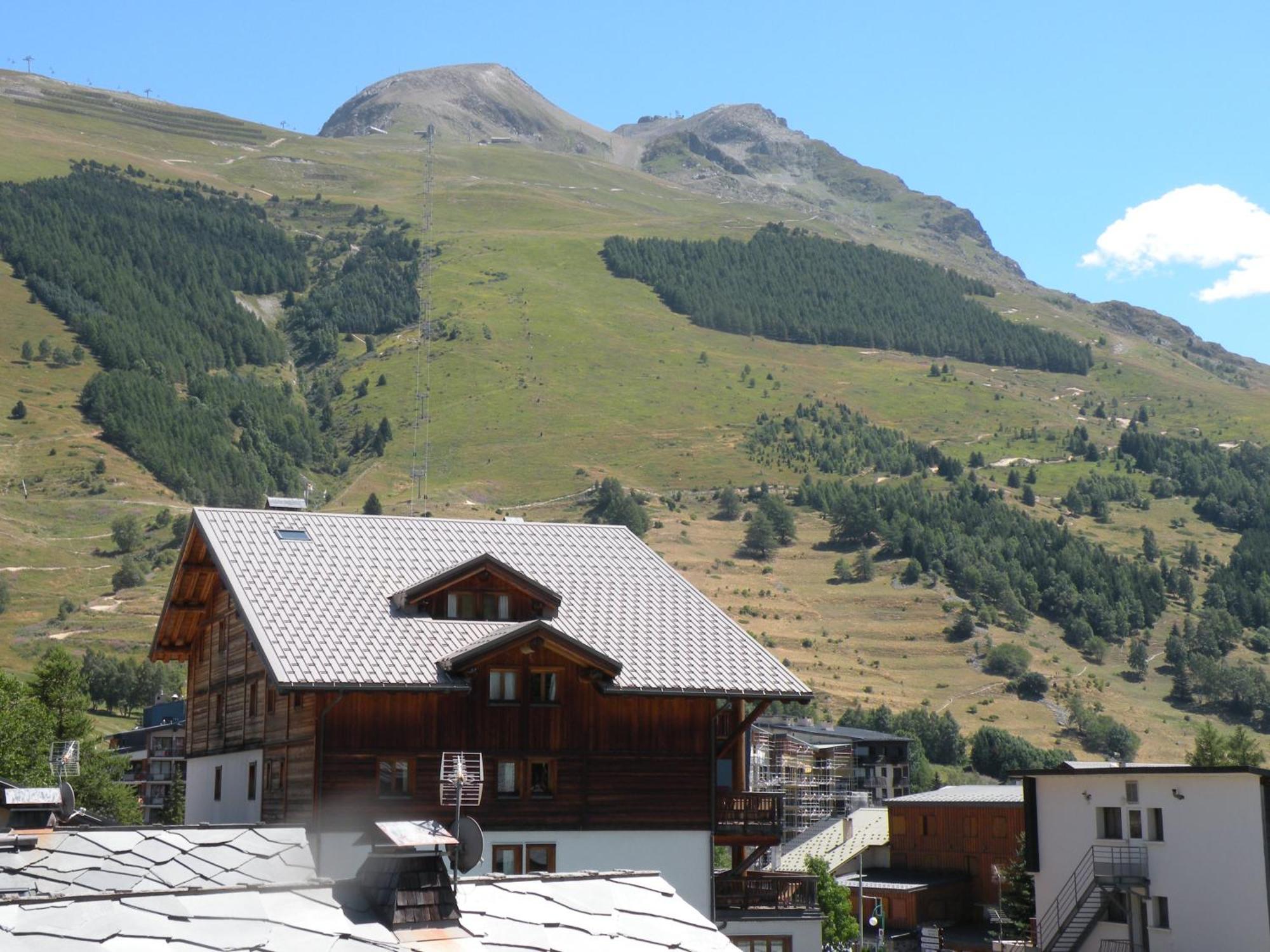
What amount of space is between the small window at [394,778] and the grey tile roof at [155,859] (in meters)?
9.56

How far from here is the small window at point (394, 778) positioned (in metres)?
37.4

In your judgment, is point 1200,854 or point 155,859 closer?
point 155,859

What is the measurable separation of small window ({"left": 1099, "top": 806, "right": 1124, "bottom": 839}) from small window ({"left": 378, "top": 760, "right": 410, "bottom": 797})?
25581mm

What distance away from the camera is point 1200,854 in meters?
49.3

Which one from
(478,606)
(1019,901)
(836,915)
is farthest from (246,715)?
(836,915)

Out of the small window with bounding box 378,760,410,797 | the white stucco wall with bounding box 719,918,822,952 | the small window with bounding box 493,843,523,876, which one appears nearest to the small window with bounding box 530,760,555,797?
the small window with bounding box 493,843,523,876

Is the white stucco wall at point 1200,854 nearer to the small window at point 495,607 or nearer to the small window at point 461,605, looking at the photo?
the small window at point 495,607

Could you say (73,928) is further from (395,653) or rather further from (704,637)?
(704,637)

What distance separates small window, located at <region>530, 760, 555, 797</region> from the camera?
3884cm

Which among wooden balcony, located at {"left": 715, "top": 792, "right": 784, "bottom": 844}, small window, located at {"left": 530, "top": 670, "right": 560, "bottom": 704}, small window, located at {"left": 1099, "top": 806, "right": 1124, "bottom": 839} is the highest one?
small window, located at {"left": 530, "top": 670, "right": 560, "bottom": 704}

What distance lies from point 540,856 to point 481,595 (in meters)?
6.60

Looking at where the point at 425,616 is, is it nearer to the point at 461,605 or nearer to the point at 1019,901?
the point at 461,605

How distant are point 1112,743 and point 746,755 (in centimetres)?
13728

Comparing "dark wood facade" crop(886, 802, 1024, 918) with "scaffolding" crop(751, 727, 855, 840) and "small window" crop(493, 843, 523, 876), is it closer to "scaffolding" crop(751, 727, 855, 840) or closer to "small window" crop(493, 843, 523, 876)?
"scaffolding" crop(751, 727, 855, 840)
